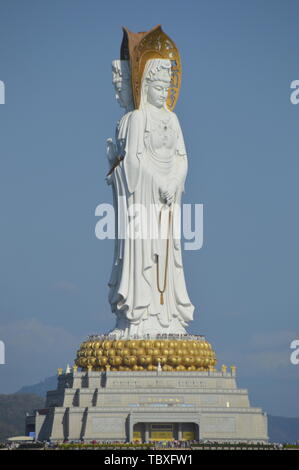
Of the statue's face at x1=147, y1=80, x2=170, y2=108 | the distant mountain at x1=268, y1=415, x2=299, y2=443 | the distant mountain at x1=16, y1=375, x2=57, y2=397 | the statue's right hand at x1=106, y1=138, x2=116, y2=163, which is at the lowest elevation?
the statue's right hand at x1=106, y1=138, x2=116, y2=163

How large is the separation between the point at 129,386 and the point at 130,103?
8.41m

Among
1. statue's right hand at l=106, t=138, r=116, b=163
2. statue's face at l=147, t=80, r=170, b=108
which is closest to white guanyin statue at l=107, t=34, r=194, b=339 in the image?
statue's face at l=147, t=80, r=170, b=108

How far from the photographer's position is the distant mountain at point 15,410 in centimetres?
6141

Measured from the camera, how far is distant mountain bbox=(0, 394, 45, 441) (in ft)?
201

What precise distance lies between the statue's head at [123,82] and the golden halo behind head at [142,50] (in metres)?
0.31

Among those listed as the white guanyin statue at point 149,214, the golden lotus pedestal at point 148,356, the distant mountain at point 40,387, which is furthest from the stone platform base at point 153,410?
the distant mountain at point 40,387

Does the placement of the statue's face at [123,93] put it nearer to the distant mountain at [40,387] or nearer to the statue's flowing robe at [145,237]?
the statue's flowing robe at [145,237]

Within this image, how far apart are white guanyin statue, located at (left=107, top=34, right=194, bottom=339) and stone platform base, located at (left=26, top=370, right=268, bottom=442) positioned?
1903 mm

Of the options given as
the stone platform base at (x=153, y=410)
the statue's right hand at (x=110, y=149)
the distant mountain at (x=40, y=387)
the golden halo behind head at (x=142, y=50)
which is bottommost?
the stone platform base at (x=153, y=410)

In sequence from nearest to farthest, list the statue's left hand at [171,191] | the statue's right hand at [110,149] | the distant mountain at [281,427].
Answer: the statue's left hand at [171,191], the statue's right hand at [110,149], the distant mountain at [281,427]

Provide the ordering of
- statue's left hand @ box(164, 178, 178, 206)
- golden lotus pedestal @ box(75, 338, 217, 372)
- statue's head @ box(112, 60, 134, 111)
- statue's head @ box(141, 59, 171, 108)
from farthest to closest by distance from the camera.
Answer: statue's head @ box(112, 60, 134, 111), statue's head @ box(141, 59, 171, 108), statue's left hand @ box(164, 178, 178, 206), golden lotus pedestal @ box(75, 338, 217, 372)

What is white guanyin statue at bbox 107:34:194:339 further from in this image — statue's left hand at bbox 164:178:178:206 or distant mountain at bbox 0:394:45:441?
distant mountain at bbox 0:394:45:441

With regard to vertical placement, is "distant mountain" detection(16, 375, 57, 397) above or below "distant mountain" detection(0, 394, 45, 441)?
above
